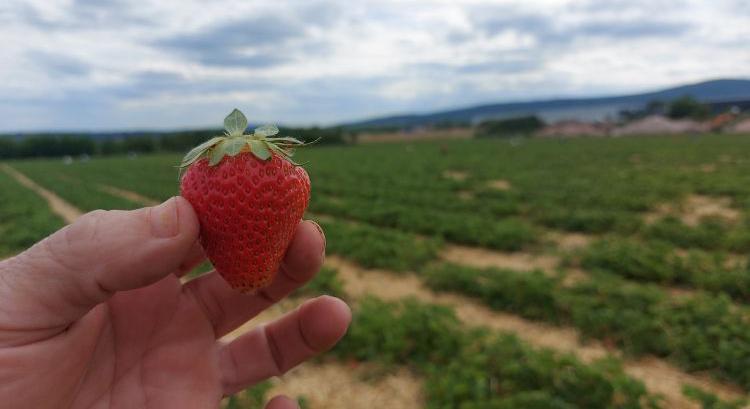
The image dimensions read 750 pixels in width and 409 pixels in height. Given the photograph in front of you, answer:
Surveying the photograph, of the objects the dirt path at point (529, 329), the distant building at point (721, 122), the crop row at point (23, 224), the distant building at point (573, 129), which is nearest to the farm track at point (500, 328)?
the dirt path at point (529, 329)

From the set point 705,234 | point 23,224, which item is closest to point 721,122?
point 705,234

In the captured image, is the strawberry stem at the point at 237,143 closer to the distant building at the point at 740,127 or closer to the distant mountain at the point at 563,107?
the distant building at the point at 740,127

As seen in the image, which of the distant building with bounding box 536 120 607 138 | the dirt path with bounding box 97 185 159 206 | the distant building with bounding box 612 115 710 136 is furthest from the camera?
the distant building with bounding box 536 120 607 138

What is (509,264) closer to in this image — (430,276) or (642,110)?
(430,276)

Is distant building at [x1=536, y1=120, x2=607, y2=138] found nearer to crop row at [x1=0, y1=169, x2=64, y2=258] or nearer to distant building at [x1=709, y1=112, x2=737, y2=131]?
distant building at [x1=709, y1=112, x2=737, y2=131]

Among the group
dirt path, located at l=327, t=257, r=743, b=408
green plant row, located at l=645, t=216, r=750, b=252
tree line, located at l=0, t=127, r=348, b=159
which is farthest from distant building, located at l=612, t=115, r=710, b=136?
dirt path, located at l=327, t=257, r=743, b=408

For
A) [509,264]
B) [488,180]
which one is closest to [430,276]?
[509,264]
